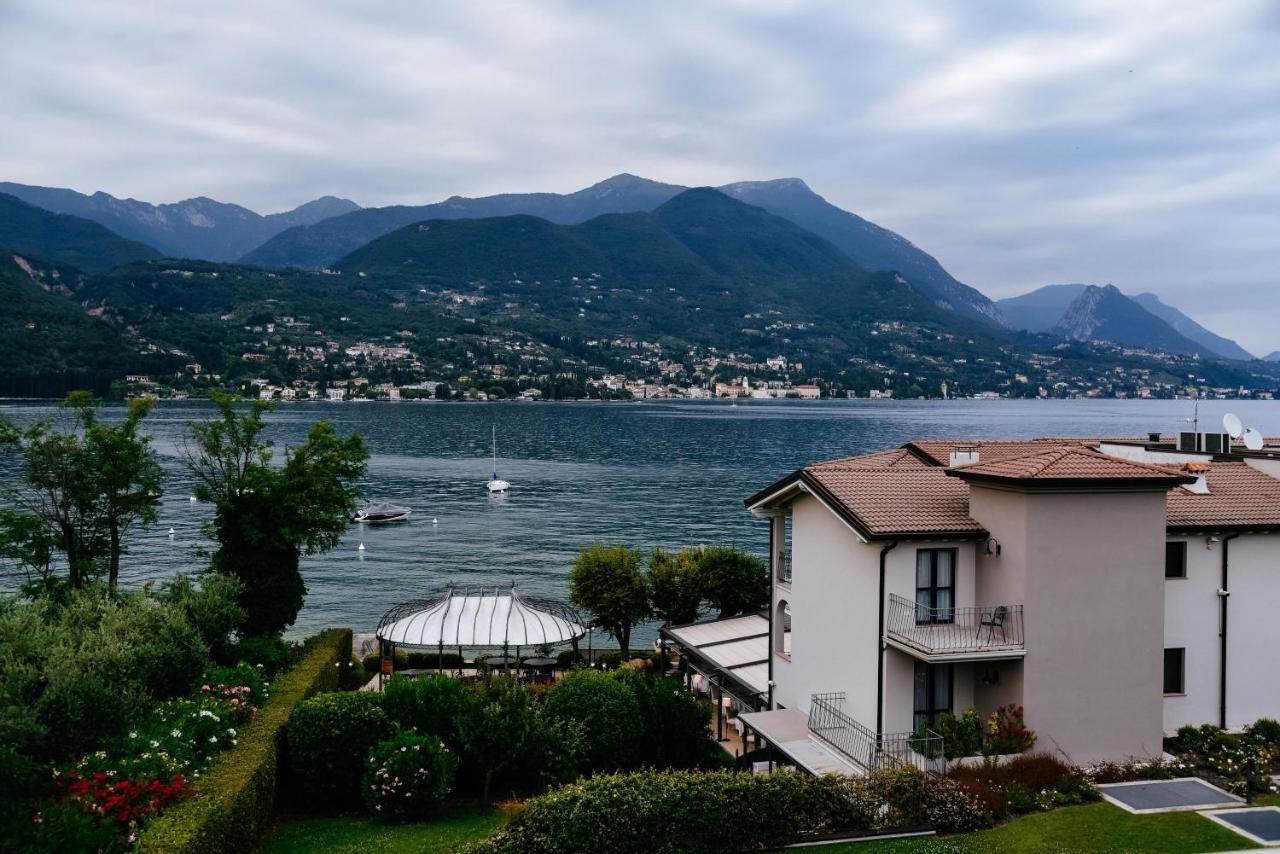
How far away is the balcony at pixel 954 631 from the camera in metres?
16.0

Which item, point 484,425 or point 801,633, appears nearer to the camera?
point 801,633

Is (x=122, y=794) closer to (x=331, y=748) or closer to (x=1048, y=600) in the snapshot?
(x=331, y=748)

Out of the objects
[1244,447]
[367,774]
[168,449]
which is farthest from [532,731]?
[168,449]

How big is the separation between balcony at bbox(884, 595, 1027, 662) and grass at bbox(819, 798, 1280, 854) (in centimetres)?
280

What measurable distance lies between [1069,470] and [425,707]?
13.3 meters

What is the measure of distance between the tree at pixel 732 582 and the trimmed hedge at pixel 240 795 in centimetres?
1611

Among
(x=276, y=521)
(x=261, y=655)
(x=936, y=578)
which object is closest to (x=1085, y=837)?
(x=936, y=578)

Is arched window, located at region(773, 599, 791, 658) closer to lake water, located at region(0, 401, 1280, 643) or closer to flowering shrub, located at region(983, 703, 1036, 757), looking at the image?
flowering shrub, located at region(983, 703, 1036, 757)

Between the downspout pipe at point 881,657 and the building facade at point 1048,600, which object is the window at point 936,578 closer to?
the building facade at point 1048,600

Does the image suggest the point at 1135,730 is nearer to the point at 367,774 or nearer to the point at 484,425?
the point at 367,774

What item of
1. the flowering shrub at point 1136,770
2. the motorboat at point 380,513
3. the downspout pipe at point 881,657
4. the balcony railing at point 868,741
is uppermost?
the downspout pipe at point 881,657

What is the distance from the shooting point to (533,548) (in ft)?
211

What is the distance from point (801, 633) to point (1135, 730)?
656cm

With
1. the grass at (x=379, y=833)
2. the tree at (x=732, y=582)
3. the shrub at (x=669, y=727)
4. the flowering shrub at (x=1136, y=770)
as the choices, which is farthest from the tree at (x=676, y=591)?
the flowering shrub at (x=1136, y=770)
